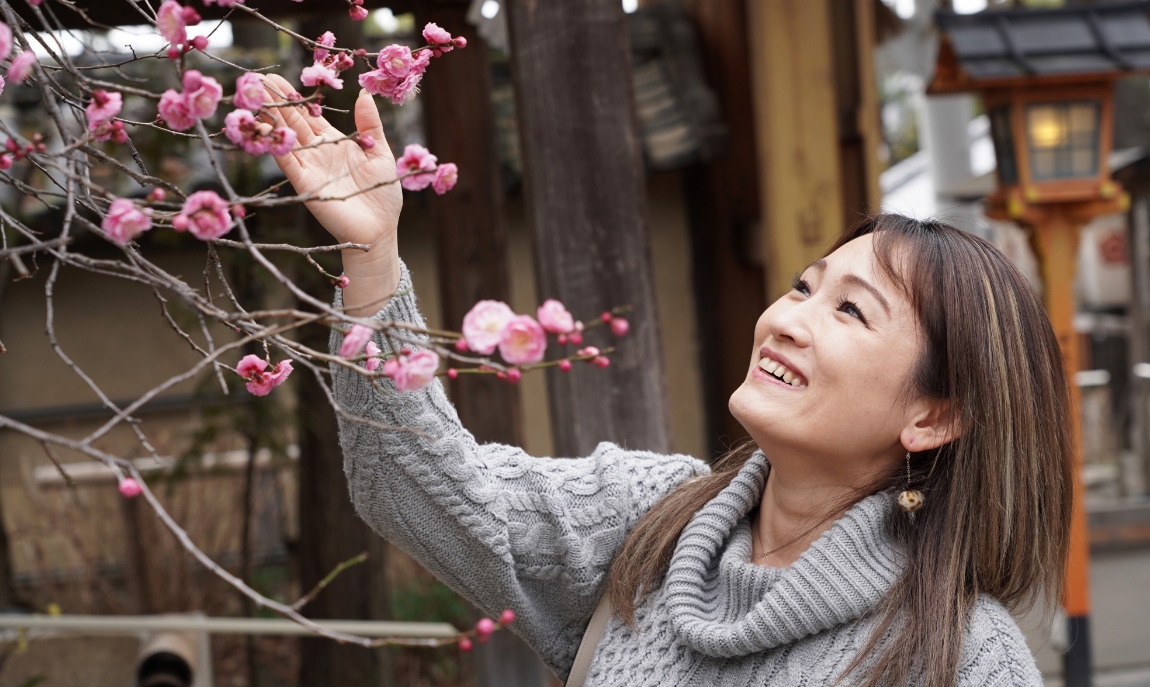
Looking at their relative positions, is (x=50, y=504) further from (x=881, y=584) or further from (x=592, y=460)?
(x=881, y=584)

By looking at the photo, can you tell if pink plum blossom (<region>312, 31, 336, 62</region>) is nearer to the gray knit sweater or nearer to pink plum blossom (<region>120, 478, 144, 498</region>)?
the gray knit sweater

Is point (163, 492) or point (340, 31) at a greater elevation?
point (340, 31)

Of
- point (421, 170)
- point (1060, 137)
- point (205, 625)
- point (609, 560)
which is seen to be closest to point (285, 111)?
point (421, 170)

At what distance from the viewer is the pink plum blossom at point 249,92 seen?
938 mm

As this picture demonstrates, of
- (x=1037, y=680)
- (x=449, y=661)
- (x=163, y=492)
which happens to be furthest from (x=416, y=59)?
(x=163, y=492)

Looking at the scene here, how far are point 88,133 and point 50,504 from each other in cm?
465

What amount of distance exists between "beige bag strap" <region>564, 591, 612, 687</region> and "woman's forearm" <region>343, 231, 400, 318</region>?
2.15ft

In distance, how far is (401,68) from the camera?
1198 millimetres

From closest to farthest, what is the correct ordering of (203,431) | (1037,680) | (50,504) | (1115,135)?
(1037,680)
(203,431)
(50,504)
(1115,135)

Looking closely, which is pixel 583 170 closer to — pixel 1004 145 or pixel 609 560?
pixel 609 560

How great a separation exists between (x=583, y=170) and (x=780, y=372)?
2.82ft

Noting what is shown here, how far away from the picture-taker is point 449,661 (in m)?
4.54

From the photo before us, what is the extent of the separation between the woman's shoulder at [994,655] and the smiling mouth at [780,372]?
1.27ft

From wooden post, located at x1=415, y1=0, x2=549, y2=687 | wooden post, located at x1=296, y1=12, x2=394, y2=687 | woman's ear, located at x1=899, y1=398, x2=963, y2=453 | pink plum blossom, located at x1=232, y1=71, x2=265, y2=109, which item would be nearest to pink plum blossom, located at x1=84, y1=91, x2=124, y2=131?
pink plum blossom, located at x1=232, y1=71, x2=265, y2=109
